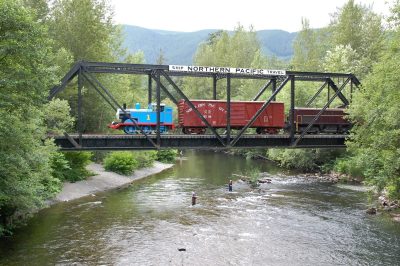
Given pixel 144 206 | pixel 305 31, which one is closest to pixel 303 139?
pixel 144 206

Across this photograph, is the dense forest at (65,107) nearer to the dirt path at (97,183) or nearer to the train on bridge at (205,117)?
the dirt path at (97,183)

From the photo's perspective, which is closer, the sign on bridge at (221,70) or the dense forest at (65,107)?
the dense forest at (65,107)

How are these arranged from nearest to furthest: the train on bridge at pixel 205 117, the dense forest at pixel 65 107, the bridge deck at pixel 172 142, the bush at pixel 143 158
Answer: the dense forest at pixel 65 107 → the bridge deck at pixel 172 142 → the train on bridge at pixel 205 117 → the bush at pixel 143 158

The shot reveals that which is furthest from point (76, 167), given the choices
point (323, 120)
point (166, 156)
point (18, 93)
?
point (166, 156)

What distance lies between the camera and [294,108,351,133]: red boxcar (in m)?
40.5

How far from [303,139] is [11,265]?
23.4 metres

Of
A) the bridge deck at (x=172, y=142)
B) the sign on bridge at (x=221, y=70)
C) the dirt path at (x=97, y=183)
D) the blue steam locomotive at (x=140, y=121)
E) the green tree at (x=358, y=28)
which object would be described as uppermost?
the green tree at (x=358, y=28)

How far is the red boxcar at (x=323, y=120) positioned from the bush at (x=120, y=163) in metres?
18.8

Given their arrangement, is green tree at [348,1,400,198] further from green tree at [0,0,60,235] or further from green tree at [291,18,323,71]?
green tree at [291,18,323,71]

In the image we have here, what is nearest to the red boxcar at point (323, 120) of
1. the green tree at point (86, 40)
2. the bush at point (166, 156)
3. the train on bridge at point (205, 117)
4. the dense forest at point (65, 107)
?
the train on bridge at point (205, 117)

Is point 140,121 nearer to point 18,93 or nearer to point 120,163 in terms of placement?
point 120,163

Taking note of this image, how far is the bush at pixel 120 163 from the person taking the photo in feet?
151

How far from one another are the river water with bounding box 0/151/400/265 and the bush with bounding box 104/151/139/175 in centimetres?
696

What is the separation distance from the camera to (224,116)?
3647cm
